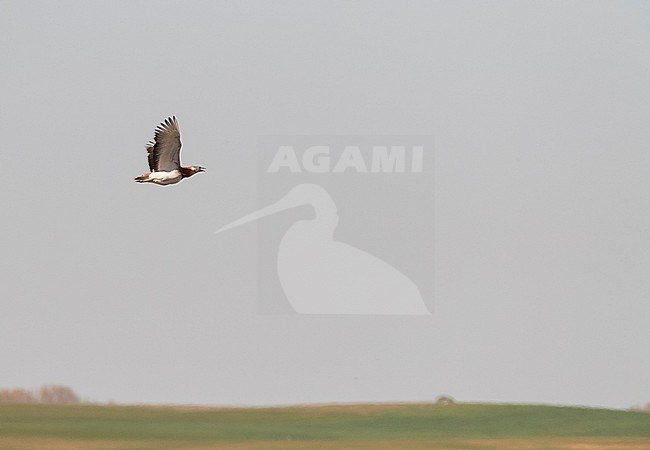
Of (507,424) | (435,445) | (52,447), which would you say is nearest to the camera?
(52,447)

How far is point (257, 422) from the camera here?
2897 cm

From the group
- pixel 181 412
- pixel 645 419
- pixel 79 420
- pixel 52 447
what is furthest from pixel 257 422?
pixel 645 419

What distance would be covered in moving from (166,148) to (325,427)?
10.6m

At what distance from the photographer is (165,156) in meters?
20.0

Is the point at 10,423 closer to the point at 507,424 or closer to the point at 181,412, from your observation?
the point at 181,412

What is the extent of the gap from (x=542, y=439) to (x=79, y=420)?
9.27 metres

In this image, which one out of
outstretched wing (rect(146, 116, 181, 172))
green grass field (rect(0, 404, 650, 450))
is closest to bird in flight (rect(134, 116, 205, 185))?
outstretched wing (rect(146, 116, 181, 172))

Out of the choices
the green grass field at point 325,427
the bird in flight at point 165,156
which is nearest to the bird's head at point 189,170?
the bird in flight at point 165,156

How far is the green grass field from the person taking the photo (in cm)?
2585

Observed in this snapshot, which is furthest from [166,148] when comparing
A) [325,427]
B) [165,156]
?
[325,427]

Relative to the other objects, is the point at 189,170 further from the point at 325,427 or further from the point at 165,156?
the point at 325,427

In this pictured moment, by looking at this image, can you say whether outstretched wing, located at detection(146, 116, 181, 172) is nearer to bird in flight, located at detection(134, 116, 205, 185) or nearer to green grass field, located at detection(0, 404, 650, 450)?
bird in flight, located at detection(134, 116, 205, 185)

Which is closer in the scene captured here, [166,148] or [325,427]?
[166,148]

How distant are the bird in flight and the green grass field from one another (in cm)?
675
